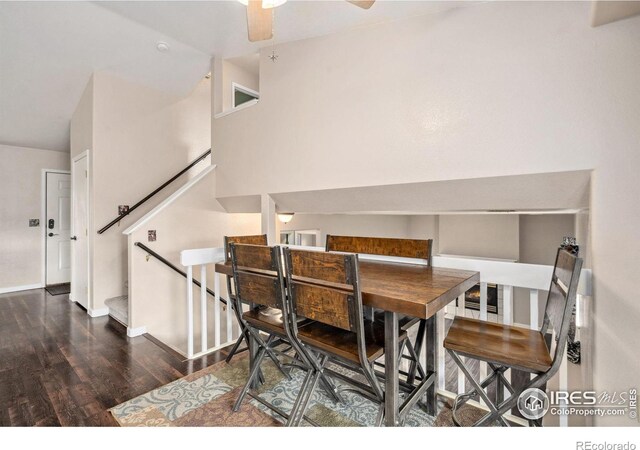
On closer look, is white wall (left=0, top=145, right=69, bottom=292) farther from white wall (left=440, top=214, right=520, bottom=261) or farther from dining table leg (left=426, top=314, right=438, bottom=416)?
white wall (left=440, top=214, right=520, bottom=261)

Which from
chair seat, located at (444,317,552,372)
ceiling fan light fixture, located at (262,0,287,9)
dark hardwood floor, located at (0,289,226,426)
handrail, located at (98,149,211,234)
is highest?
ceiling fan light fixture, located at (262,0,287,9)

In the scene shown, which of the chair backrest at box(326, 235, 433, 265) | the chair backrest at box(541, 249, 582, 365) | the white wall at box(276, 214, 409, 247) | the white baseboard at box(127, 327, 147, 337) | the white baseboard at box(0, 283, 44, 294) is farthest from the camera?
the white wall at box(276, 214, 409, 247)

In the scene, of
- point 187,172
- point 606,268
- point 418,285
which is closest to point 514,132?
point 606,268

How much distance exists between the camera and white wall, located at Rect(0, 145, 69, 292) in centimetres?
477

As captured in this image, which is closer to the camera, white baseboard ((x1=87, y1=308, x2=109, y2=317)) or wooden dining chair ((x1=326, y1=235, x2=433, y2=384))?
wooden dining chair ((x1=326, y1=235, x2=433, y2=384))

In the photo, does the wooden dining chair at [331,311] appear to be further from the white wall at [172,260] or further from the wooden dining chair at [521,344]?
the white wall at [172,260]

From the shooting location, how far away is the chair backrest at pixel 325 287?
129cm

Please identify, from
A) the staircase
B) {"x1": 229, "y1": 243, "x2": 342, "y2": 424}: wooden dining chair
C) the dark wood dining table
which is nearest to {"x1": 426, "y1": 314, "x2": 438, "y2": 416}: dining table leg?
the dark wood dining table

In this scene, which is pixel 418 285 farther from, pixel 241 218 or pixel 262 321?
pixel 241 218

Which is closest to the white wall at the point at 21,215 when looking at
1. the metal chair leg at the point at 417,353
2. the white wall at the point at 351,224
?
the white wall at the point at 351,224

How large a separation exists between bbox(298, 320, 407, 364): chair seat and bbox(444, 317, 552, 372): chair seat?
28 centimetres

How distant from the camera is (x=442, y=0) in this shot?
6.93 ft

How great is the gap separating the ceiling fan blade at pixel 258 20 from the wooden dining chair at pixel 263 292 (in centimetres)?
144

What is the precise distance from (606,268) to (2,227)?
23.8ft
